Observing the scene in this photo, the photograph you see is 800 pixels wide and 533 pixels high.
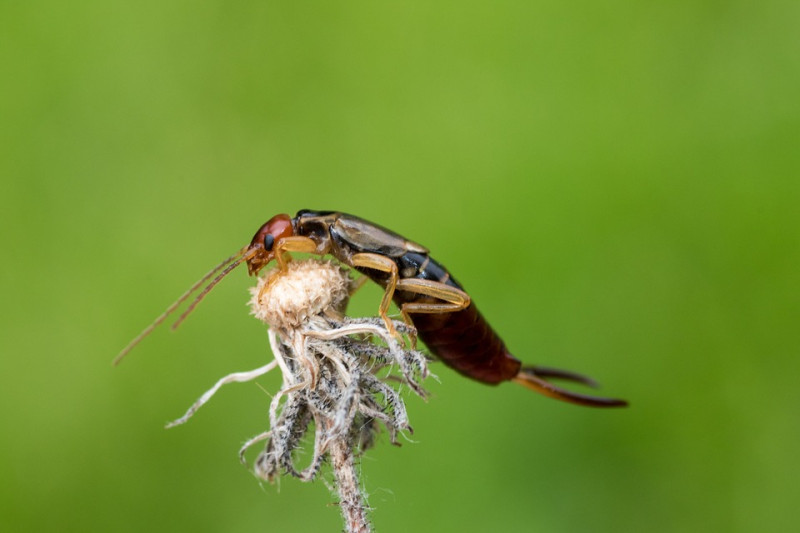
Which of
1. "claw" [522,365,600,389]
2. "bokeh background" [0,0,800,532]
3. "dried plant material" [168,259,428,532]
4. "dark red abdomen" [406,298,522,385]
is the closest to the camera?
"dried plant material" [168,259,428,532]

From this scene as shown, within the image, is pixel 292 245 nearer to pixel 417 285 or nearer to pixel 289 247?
pixel 289 247

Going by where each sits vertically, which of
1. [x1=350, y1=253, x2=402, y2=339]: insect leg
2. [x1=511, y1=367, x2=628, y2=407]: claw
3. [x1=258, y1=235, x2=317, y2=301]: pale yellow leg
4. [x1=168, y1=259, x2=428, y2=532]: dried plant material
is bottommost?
[x1=511, y1=367, x2=628, y2=407]: claw

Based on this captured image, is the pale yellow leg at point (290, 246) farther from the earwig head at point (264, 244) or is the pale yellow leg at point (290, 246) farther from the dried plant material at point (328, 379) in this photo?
the dried plant material at point (328, 379)

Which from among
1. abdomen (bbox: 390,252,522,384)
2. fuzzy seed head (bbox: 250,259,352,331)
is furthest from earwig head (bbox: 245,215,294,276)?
abdomen (bbox: 390,252,522,384)

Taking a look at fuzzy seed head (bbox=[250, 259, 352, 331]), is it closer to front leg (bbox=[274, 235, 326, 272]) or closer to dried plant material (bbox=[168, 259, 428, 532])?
dried plant material (bbox=[168, 259, 428, 532])

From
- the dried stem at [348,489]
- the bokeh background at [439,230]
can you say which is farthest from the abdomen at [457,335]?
the bokeh background at [439,230]

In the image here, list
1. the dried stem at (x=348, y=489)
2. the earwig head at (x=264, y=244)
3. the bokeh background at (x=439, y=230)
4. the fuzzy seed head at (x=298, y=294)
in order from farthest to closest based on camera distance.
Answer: the bokeh background at (x=439, y=230)
the earwig head at (x=264, y=244)
the fuzzy seed head at (x=298, y=294)
the dried stem at (x=348, y=489)

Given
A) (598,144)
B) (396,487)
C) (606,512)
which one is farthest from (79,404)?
(598,144)
